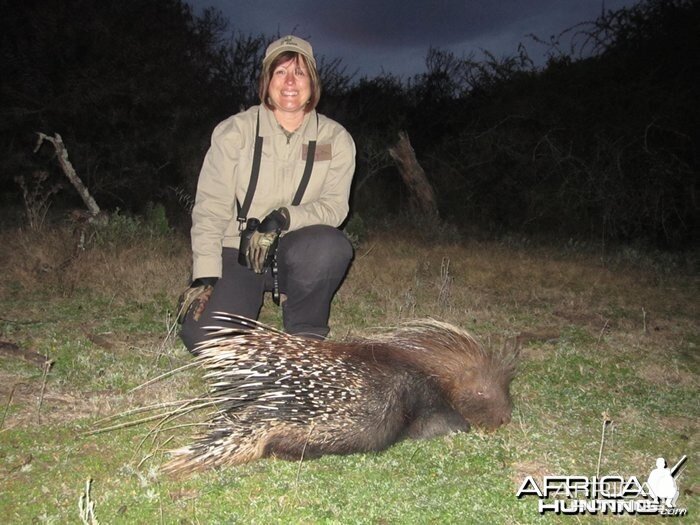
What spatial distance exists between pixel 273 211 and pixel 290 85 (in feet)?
2.25

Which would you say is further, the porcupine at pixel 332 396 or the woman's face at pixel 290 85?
the woman's face at pixel 290 85

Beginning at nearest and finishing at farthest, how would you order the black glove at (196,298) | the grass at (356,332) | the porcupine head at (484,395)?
the grass at (356,332), the porcupine head at (484,395), the black glove at (196,298)

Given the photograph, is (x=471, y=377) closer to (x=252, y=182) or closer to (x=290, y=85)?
(x=252, y=182)

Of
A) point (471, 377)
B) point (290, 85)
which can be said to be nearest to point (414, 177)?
point (290, 85)

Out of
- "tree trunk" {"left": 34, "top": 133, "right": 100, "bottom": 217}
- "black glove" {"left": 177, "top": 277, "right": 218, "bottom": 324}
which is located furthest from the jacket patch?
"tree trunk" {"left": 34, "top": 133, "right": 100, "bottom": 217}

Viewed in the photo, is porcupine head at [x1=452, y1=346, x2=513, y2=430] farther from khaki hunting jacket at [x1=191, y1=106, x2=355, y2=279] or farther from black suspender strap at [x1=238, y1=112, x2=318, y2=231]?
Answer: black suspender strap at [x1=238, y1=112, x2=318, y2=231]

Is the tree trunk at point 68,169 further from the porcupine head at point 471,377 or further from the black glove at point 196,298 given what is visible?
the porcupine head at point 471,377

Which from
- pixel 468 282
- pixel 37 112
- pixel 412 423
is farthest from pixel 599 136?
pixel 37 112

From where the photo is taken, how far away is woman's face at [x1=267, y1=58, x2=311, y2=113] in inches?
130

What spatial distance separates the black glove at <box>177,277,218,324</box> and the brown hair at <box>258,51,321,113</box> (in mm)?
1034

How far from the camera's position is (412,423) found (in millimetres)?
2590

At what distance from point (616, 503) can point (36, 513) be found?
1.92 meters

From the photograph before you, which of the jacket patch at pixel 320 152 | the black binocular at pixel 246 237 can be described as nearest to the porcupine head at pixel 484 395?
the black binocular at pixel 246 237

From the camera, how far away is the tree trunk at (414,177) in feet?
29.9
